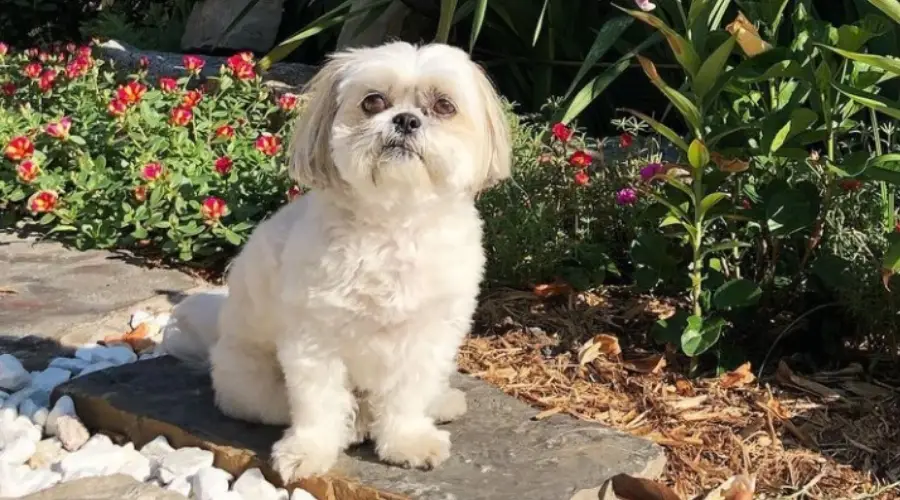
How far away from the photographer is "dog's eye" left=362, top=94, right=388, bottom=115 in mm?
2547

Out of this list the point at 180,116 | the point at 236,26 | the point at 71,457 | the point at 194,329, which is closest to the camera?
the point at 71,457

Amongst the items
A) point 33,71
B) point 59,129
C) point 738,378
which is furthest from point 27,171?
point 738,378

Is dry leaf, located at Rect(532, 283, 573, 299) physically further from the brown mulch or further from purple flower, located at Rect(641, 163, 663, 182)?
purple flower, located at Rect(641, 163, 663, 182)

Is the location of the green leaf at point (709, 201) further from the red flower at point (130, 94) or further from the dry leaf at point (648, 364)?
the red flower at point (130, 94)

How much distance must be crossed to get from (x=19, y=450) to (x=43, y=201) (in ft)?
6.19

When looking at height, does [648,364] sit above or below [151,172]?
below

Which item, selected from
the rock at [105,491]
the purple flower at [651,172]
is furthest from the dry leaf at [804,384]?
the rock at [105,491]

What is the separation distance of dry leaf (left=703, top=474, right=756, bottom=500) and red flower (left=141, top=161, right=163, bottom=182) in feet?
9.16

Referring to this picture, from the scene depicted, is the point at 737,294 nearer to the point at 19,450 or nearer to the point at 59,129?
the point at 19,450

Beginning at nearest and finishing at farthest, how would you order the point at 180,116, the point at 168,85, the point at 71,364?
the point at 71,364
the point at 180,116
the point at 168,85

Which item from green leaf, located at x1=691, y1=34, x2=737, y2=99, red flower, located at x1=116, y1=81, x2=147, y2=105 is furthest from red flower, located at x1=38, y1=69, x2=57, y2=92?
green leaf, located at x1=691, y1=34, x2=737, y2=99

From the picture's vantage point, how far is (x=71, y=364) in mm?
3627

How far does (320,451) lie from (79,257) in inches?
95.1

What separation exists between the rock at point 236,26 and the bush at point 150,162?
2.41 metres
